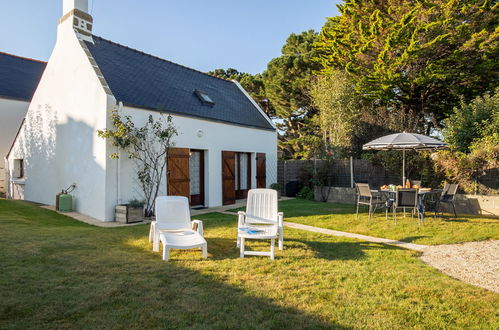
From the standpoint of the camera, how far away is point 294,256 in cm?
560

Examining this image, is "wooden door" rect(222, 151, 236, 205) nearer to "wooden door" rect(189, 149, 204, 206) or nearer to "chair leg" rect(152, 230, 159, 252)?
"wooden door" rect(189, 149, 204, 206)

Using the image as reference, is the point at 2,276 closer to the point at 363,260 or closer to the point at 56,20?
the point at 363,260

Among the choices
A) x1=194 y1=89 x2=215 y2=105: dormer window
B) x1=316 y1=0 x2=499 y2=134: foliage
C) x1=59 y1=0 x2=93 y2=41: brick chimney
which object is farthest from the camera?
x1=316 y1=0 x2=499 y2=134: foliage

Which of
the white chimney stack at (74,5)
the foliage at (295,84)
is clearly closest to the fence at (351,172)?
the foliage at (295,84)

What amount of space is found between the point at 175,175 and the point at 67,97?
456 centimetres

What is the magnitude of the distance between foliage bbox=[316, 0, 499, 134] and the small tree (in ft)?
36.9

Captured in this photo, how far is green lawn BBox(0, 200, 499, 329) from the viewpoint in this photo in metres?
3.24

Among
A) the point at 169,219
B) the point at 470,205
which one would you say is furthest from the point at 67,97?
the point at 470,205

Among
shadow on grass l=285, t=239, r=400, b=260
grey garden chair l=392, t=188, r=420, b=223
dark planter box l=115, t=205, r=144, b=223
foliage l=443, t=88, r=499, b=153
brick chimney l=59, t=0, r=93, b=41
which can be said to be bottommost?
shadow on grass l=285, t=239, r=400, b=260

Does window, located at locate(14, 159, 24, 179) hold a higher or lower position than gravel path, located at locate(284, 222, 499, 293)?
higher

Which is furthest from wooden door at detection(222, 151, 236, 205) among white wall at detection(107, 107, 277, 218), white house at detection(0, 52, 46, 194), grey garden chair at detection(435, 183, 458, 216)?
white house at detection(0, 52, 46, 194)

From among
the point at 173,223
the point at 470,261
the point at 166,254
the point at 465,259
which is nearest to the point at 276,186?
the point at 173,223

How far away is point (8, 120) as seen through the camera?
16.3m

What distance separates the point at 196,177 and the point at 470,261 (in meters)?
9.11
